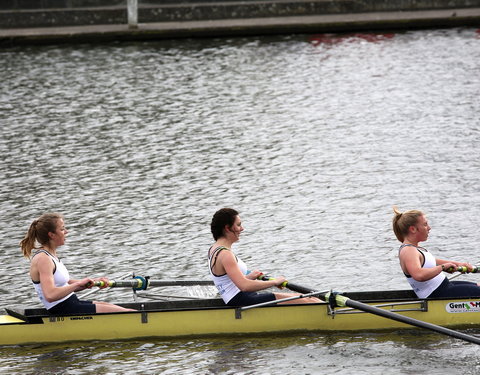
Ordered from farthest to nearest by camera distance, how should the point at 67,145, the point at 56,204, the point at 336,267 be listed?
the point at 67,145 < the point at 56,204 < the point at 336,267

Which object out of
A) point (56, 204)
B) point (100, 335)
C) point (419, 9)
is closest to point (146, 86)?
point (56, 204)

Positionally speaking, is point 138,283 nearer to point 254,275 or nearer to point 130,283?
point 130,283

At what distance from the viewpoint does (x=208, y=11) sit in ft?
112

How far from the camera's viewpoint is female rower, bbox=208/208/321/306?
1143 cm

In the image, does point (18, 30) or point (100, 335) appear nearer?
point (100, 335)

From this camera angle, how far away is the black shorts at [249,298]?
11741 millimetres

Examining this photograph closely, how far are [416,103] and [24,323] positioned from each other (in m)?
14.5

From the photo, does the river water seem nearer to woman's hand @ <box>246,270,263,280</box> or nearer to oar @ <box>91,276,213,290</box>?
oar @ <box>91,276,213,290</box>

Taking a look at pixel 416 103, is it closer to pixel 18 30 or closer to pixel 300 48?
pixel 300 48

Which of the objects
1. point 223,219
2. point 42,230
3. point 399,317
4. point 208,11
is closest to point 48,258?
point 42,230

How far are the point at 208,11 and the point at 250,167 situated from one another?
15313mm

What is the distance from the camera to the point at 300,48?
30.5m

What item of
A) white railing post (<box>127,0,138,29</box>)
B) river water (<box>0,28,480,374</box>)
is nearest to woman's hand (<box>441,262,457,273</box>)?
river water (<box>0,28,480,374</box>)

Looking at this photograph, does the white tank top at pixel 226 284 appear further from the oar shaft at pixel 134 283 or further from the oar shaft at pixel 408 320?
the oar shaft at pixel 408 320
